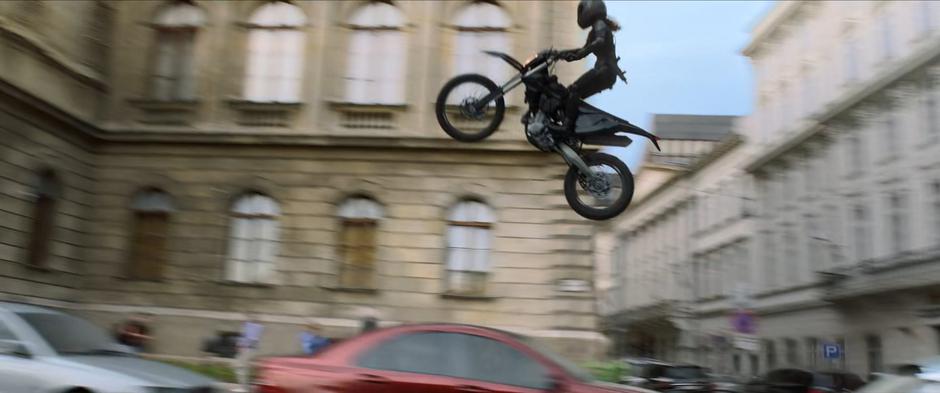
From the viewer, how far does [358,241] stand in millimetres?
21188

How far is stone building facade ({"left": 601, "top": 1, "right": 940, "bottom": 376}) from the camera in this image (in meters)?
31.1

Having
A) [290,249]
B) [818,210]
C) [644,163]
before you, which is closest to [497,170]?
[290,249]

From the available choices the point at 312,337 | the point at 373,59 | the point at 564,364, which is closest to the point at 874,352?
the point at 373,59

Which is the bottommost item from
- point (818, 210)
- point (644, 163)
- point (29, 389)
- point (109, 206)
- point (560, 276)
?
point (29, 389)

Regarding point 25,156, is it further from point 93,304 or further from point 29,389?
point 29,389

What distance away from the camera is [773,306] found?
145 feet

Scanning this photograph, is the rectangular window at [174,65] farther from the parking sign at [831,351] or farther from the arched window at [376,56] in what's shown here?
the parking sign at [831,351]

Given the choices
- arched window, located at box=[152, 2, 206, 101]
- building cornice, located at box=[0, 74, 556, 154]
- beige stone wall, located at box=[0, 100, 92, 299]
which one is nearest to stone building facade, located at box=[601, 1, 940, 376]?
building cornice, located at box=[0, 74, 556, 154]

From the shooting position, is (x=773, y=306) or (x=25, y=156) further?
(x=773, y=306)

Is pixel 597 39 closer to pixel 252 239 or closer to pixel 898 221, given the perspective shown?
pixel 252 239

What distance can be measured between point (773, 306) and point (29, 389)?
41.3 metres

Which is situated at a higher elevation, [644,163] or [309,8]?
[644,163]

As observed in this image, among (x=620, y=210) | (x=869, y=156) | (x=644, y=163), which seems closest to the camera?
(x=620, y=210)

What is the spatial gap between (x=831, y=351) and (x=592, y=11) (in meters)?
29.9
